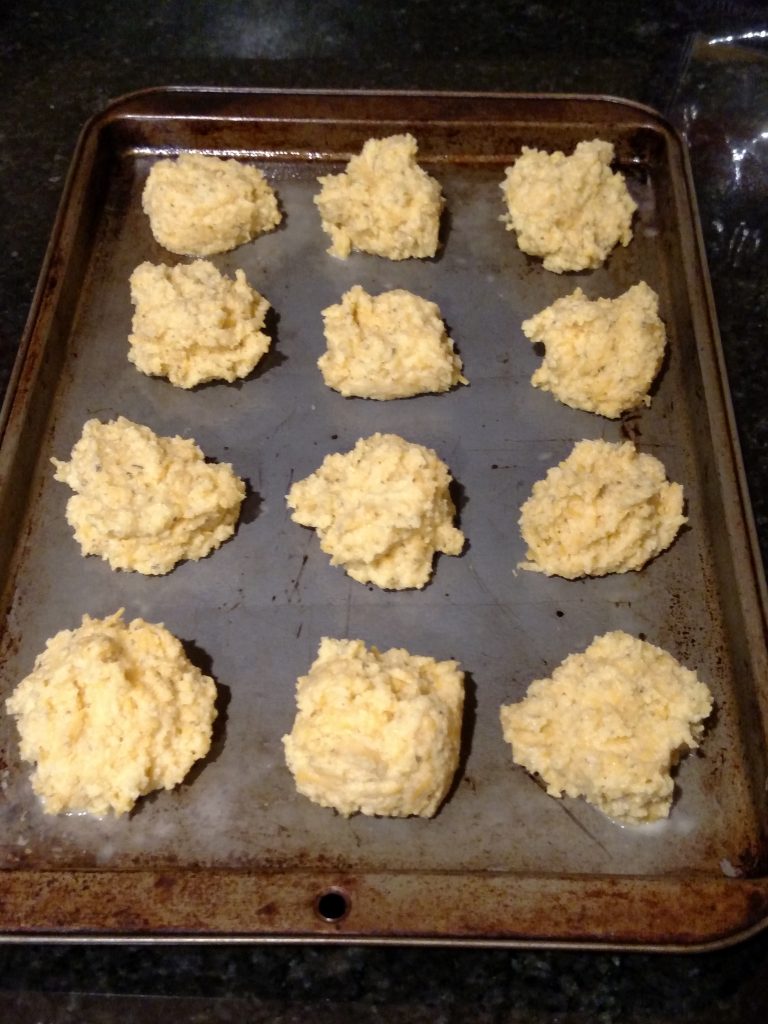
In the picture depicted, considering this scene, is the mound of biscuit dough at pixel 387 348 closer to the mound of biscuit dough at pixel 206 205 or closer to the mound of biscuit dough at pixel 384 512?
the mound of biscuit dough at pixel 384 512

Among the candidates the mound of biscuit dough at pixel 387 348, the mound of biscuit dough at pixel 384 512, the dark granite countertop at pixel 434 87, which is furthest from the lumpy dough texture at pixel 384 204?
the dark granite countertop at pixel 434 87

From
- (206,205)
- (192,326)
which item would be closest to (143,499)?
(192,326)

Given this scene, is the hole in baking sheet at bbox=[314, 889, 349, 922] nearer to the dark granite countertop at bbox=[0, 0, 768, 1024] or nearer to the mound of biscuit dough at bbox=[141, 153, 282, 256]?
the dark granite countertop at bbox=[0, 0, 768, 1024]

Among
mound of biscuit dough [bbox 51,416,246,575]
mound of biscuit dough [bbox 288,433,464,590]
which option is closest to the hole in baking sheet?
mound of biscuit dough [bbox 288,433,464,590]

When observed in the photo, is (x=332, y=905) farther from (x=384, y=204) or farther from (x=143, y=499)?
(x=384, y=204)

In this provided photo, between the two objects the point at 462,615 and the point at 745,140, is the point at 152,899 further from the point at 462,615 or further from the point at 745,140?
the point at 745,140

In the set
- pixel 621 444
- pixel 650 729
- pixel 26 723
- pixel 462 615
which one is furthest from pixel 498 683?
pixel 26 723
